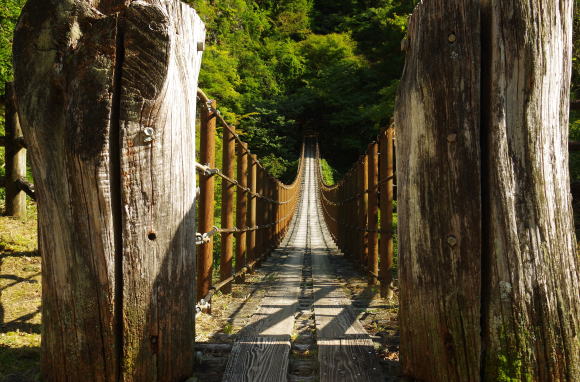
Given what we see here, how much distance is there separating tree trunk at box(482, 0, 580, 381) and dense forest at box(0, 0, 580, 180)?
15203mm

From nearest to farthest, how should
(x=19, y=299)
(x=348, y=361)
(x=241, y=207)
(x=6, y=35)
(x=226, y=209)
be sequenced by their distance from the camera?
(x=348, y=361) → (x=19, y=299) → (x=226, y=209) → (x=241, y=207) → (x=6, y=35)

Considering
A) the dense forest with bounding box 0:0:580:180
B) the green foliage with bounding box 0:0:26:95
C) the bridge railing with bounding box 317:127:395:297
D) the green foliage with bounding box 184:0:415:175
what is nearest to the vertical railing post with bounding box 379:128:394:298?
the bridge railing with bounding box 317:127:395:297

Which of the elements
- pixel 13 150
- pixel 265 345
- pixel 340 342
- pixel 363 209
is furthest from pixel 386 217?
pixel 13 150

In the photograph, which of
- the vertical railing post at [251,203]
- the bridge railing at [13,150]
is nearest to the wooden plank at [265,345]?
the vertical railing post at [251,203]

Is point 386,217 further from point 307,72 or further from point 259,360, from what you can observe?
point 307,72

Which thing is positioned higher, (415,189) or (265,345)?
(415,189)

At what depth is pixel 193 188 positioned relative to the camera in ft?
4.83

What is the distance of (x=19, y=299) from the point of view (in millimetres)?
2445

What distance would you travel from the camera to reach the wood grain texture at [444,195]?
118 cm

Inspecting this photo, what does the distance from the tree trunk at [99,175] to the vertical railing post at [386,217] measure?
2.04 meters

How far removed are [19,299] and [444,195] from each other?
7.85ft

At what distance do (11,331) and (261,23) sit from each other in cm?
3348

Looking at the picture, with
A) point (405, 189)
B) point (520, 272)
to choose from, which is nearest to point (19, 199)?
point (405, 189)

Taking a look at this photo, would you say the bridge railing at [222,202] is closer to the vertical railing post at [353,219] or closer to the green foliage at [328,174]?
the vertical railing post at [353,219]
